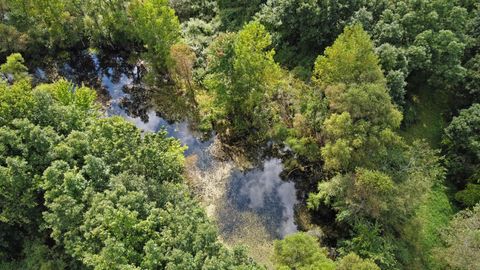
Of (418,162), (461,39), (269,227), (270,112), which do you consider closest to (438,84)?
(461,39)

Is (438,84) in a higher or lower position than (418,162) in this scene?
higher

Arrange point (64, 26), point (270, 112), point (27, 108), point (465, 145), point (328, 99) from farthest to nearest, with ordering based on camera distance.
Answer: point (64, 26) → point (270, 112) → point (465, 145) → point (328, 99) → point (27, 108)

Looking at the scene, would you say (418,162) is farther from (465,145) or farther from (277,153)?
(277,153)

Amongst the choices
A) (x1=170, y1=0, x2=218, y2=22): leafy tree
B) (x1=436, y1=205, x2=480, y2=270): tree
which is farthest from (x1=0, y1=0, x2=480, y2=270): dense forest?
Answer: (x1=170, y1=0, x2=218, y2=22): leafy tree

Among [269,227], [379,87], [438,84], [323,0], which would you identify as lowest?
[269,227]

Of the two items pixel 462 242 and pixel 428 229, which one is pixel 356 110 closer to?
pixel 462 242

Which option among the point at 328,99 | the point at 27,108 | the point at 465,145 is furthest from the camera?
the point at 465,145

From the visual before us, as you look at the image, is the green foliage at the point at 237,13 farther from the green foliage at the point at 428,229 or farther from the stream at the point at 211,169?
the green foliage at the point at 428,229

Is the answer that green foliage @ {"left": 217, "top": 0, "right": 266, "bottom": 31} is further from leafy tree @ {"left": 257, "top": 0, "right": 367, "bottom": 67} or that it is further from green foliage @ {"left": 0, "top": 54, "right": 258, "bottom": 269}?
green foliage @ {"left": 0, "top": 54, "right": 258, "bottom": 269}
